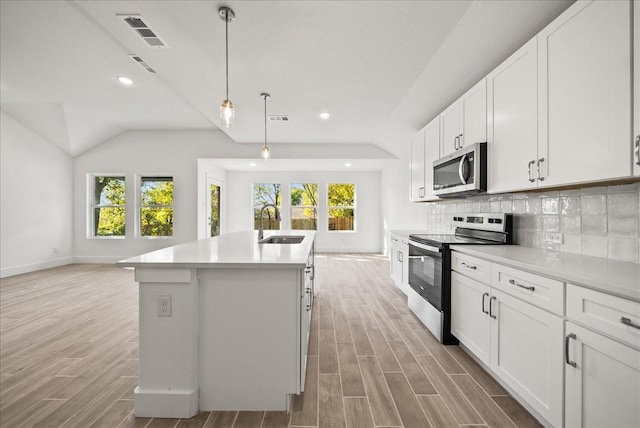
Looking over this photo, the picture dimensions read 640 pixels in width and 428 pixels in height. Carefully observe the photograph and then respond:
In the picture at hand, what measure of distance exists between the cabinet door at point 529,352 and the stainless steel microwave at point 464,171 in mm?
1017

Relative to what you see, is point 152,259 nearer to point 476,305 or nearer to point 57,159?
point 476,305

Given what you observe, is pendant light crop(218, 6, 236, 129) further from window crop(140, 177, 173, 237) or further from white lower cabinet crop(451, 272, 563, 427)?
window crop(140, 177, 173, 237)

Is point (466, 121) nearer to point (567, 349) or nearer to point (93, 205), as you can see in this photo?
point (567, 349)

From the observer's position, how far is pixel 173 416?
1636 mm

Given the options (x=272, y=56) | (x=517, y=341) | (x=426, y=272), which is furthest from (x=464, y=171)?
(x=272, y=56)

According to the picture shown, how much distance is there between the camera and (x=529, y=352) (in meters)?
1.57

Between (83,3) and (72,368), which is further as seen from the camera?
(72,368)

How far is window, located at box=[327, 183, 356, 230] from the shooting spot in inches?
324

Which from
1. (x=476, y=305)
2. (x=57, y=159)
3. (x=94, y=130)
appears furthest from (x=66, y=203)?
(x=476, y=305)

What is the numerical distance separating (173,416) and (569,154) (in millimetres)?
2626

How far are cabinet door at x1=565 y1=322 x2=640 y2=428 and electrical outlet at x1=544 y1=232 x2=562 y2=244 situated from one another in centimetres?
96

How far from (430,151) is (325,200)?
15.7 feet

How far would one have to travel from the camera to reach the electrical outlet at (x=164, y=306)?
165cm

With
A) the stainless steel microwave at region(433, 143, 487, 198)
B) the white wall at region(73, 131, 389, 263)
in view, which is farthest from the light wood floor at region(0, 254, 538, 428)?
the white wall at region(73, 131, 389, 263)
